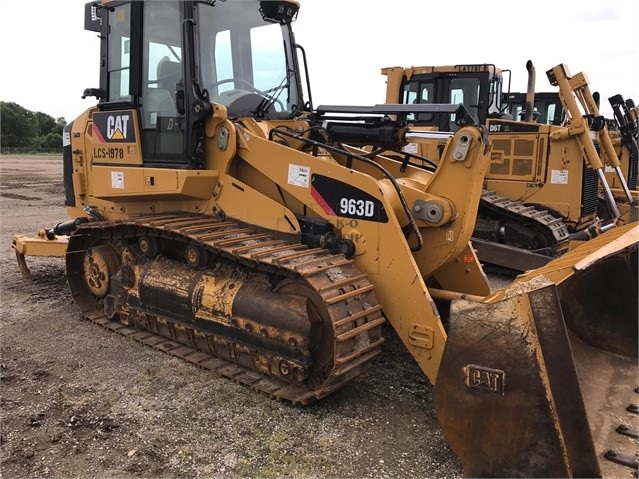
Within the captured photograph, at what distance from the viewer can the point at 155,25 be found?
15.7 ft

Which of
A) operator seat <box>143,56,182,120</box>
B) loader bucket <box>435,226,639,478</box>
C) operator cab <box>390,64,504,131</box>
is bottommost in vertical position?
loader bucket <box>435,226,639,478</box>

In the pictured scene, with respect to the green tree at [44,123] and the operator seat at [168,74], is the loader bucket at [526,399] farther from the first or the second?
the green tree at [44,123]

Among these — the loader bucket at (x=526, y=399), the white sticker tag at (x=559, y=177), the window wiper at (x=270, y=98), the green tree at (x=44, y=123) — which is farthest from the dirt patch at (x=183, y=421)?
the green tree at (x=44, y=123)

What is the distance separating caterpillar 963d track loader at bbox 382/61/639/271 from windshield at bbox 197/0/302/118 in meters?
2.44

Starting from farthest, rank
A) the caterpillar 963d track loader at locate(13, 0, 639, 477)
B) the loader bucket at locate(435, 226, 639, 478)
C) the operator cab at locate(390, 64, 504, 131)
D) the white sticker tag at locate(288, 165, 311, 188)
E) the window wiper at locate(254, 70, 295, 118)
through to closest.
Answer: the operator cab at locate(390, 64, 504, 131)
the window wiper at locate(254, 70, 295, 118)
the white sticker tag at locate(288, 165, 311, 188)
the caterpillar 963d track loader at locate(13, 0, 639, 477)
the loader bucket at locate(435, 226, 639, 478)

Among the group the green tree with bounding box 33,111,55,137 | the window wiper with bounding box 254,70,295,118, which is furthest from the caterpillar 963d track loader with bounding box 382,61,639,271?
the green tree with bounding box 33,111,55,137

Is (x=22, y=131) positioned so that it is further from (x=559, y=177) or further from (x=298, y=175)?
(x=298, y=175)

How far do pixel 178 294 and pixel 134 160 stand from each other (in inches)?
55.9

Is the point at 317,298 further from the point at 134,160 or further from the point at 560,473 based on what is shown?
the point at 134,160

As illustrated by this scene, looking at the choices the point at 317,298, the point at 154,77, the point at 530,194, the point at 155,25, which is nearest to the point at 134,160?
the point at 154,77

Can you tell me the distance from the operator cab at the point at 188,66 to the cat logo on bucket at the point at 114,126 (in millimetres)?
76

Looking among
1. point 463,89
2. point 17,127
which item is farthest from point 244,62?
point 17,127

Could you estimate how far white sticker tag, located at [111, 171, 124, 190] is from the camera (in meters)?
5.11

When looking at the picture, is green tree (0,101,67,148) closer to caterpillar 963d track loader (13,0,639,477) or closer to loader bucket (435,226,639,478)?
caterpillar 963d track loader (13,0,639,477)
